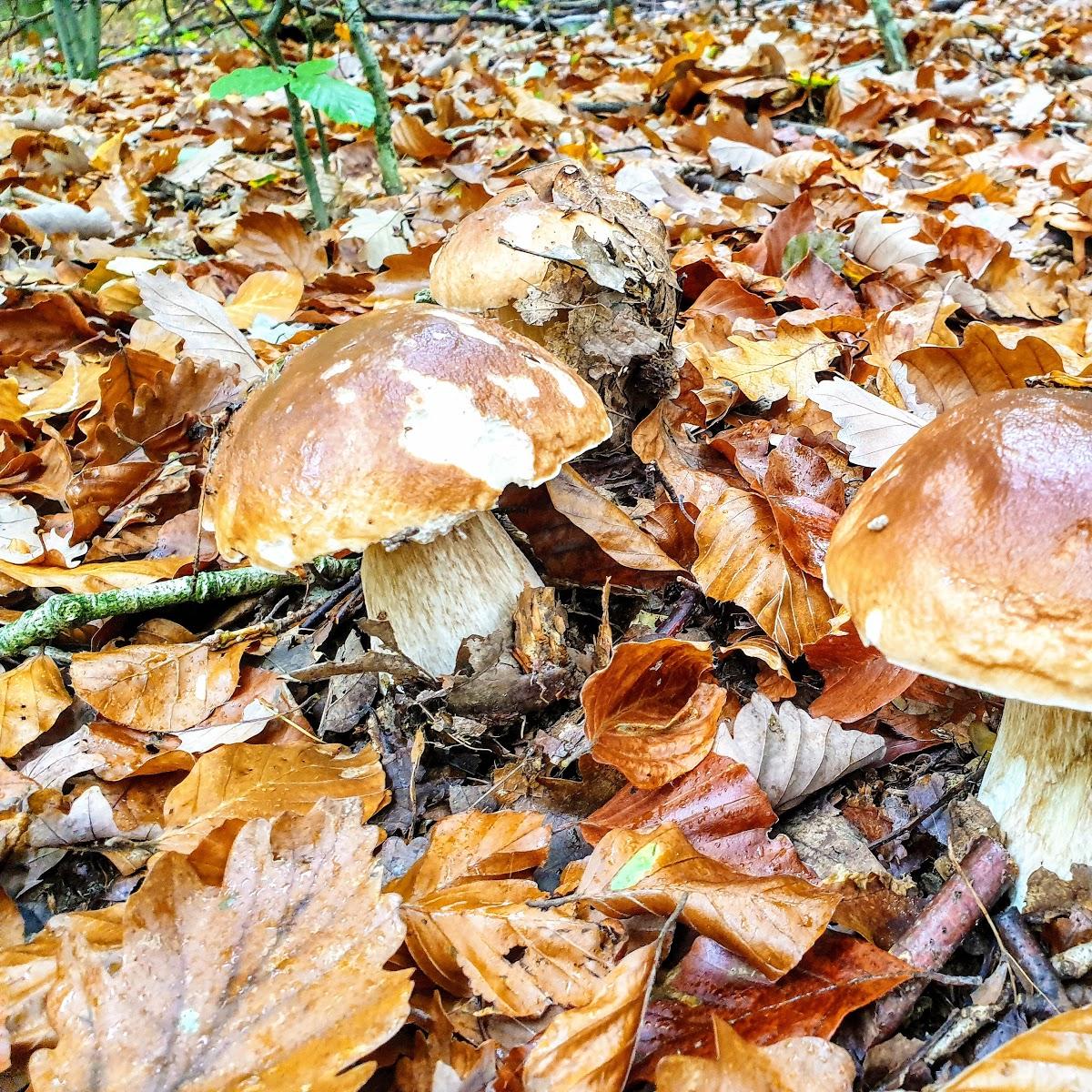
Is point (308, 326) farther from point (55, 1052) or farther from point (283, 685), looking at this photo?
point (55, 1052)

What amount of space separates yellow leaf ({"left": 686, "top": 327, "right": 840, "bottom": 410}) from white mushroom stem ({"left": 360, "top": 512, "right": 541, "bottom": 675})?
3.52 feet

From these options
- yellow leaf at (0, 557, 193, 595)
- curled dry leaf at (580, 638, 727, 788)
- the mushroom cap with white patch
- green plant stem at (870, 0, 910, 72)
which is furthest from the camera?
green plant stem at (870, 0, 910, 72)

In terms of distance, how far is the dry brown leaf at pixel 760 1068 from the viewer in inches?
42.0

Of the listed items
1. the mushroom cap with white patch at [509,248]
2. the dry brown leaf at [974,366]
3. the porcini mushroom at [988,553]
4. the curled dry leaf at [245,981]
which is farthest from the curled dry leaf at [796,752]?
the mushroom cap with white patch at [509,248]

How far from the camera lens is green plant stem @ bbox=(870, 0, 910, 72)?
6062mm

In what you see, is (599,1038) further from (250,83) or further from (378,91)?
(378,91)

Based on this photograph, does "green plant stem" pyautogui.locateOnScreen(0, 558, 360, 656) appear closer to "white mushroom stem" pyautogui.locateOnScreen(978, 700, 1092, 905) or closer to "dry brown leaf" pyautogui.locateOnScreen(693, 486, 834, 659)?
"dry brown leaf" pyautogui.locateOnScreen(693, 486, 834, 659)

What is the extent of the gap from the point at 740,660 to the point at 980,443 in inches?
36.5

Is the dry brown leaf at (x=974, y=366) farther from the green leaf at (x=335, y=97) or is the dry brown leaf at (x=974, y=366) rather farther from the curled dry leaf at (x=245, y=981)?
the green leaf at (x=335, y=97)

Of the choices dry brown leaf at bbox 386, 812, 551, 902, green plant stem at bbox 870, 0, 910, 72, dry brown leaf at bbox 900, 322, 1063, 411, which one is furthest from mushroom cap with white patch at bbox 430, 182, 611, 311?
green plant stem at bbox 870, 0, 910, 72

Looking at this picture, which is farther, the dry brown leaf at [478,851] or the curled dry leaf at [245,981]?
the dry brown leaf at [478,851]

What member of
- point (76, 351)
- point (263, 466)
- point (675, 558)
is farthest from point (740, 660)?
point (76, 351)

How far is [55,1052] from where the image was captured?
1.15m

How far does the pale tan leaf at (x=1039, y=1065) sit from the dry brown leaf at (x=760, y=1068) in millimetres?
140
